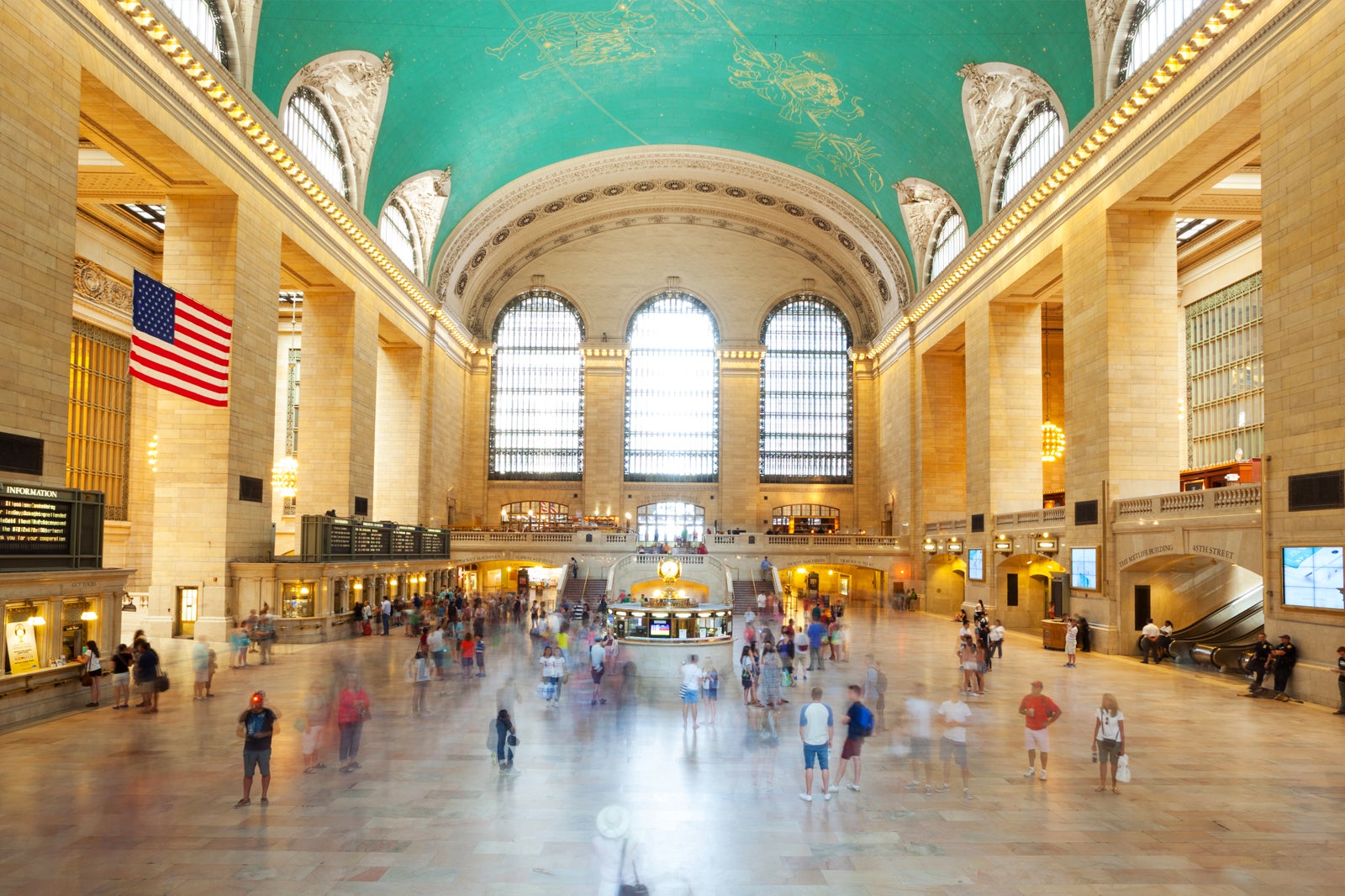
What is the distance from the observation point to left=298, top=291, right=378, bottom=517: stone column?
2862 cm

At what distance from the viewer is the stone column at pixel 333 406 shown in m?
28.6

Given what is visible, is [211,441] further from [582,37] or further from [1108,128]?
[1108,128]

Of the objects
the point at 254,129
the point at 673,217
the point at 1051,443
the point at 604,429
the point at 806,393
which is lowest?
the point at 1051,443

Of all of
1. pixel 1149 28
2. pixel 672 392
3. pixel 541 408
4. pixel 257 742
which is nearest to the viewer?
pixel 257 742

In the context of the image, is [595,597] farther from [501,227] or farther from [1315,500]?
[1315,500]

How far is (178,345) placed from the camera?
711 inches

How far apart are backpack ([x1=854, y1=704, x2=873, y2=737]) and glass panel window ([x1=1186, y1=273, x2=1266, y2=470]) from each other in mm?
25257

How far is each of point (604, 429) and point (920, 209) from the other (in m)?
18.4

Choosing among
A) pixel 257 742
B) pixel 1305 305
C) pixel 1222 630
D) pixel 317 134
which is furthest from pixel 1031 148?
pixel 257 742

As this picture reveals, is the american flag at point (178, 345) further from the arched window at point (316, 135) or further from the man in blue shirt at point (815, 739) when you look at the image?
the man in blue shirt at point (815, 739)

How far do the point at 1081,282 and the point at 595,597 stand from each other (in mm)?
18770

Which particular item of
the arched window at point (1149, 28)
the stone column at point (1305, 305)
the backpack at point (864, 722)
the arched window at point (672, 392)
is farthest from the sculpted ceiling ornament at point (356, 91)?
the backpack at point (864, 722)

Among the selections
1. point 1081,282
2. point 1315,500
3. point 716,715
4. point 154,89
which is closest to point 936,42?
point 1081,282

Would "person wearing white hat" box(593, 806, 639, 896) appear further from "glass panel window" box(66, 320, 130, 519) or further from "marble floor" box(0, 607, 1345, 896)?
"glass panel window" box(66, 320, 130, 519)
